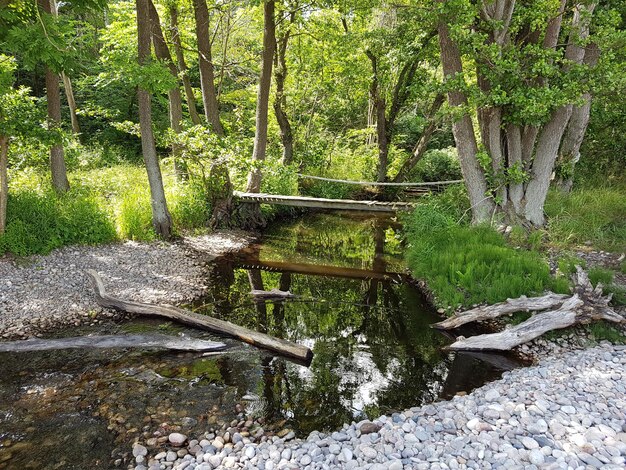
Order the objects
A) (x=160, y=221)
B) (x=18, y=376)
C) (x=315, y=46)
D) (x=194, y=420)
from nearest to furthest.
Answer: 1. (x=194, y=420)
2. (x=18, y=376)
3. (x=160, y=221)
4. (x=315, y=46)

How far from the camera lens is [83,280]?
5656 millimetres

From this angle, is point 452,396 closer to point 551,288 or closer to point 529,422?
point 529,422

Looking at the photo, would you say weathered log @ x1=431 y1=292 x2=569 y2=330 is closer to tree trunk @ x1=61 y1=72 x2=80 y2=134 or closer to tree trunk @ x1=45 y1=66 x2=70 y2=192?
tree trunk @ x1=45 y1=66 x2=70 y2=192

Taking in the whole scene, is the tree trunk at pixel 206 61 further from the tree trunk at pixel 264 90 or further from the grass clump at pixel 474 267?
the grass clump at pixel 474 267

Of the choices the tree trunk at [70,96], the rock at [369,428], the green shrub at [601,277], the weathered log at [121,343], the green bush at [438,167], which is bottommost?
the rock at [369,428]

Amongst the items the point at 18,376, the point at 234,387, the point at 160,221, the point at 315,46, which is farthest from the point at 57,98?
the point at 315,46

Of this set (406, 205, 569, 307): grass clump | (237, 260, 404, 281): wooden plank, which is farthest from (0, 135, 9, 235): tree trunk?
(406, 205, 569, 307): grass clump

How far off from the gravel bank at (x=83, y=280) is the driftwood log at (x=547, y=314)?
395cm

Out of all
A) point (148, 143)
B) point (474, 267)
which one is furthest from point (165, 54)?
point (474, 267)

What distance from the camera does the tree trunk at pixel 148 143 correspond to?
6.41 meters

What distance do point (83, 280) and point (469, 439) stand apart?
5.16m

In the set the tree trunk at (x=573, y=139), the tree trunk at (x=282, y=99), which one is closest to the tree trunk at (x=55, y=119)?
the tree trunk at (x=282, y=99)

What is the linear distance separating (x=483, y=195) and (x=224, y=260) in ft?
15.7

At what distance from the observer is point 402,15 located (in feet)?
30.6
